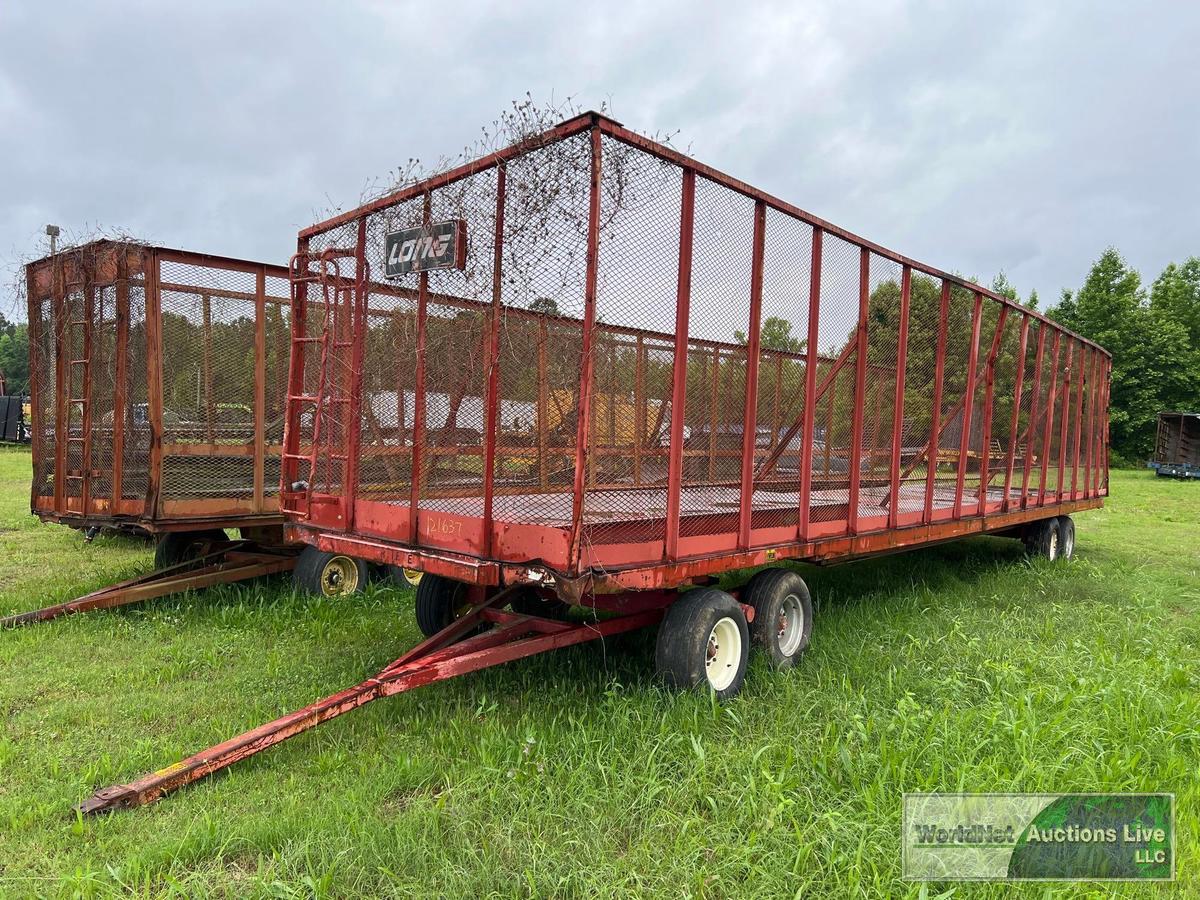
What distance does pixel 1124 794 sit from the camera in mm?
3391

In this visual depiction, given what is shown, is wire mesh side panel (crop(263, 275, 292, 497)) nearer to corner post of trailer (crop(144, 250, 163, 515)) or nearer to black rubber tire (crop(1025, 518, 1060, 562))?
corner post of trailer (crop(144, 250, 163, 515))

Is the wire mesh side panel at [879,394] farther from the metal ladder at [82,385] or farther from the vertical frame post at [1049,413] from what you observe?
the metal ladder at [82,385]

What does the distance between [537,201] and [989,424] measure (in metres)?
5.13

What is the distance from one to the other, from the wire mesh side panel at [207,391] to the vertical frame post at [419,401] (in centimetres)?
293

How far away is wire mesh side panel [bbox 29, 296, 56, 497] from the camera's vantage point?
6832 millimetres

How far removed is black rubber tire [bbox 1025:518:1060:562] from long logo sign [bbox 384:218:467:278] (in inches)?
320

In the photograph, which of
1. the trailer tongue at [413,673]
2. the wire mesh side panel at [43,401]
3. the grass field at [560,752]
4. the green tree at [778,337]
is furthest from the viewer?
the wire mesh side panel at [43,401]

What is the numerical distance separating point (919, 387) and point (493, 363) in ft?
11.8

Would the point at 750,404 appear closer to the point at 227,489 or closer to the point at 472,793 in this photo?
the point at 472,793

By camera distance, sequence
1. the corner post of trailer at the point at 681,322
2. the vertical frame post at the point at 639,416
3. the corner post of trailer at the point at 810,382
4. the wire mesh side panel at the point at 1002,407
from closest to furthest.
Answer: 1. the corner post of trailer at the point at 681,322
2. the corner post of trailer at the point at 810,382
3. the vertical frame post at the point at 639,416
4. the wire mesh side panel at the point at 1002,407

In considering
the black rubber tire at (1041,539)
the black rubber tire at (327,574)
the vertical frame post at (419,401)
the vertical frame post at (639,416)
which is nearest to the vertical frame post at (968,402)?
the vertical frame post at (639,416)

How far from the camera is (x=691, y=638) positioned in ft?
13.6

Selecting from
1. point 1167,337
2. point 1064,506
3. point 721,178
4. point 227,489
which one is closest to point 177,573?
point 227,489

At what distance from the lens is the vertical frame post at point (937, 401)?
607 cm
